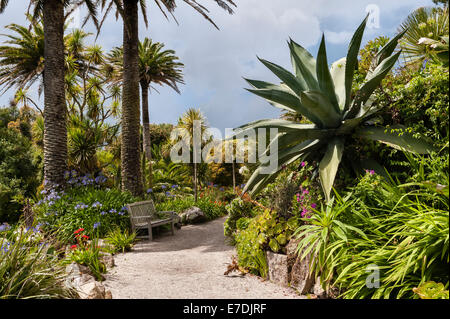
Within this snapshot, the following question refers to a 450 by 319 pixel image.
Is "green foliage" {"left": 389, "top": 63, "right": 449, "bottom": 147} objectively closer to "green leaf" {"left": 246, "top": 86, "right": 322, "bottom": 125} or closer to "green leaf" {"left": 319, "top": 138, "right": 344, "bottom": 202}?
"green leaf" {"left": 319, "top": 138, "right": 344, "bottom": 202}

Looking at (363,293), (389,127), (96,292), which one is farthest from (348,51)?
(96,292)

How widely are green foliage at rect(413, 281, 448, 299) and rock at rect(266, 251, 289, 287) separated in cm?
184

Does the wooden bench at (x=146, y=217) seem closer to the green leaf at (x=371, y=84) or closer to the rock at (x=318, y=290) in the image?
the rock at (x=318, y=290)

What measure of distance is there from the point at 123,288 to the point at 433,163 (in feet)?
13.2

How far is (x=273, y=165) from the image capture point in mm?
4453

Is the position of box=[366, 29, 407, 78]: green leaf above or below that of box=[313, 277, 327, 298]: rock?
above

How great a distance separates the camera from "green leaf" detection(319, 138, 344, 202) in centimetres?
374

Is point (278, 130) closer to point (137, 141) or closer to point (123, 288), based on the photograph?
point (123, 288)

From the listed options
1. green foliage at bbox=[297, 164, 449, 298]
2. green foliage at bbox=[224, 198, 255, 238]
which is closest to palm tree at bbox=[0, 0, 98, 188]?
green foliage at bbox=[224, 198, 255, 238]

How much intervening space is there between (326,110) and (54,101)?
298 inches

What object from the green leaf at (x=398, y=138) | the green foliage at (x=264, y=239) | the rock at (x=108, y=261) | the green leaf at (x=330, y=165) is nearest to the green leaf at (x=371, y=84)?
the green leaf at (x=398, y=138)

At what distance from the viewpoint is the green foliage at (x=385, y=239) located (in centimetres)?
284

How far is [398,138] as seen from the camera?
384cm

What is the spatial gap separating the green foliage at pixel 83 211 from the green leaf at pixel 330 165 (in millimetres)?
5056
